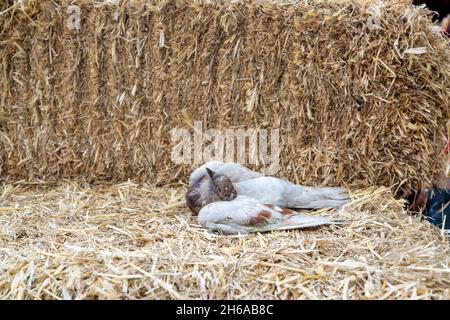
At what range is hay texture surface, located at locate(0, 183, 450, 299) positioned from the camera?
1.86 meters

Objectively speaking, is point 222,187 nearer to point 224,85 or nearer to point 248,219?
point 248,219

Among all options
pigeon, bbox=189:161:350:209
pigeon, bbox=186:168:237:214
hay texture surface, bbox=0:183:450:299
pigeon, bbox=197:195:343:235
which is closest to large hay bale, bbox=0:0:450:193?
pigeon, bbox=189:161:350:209

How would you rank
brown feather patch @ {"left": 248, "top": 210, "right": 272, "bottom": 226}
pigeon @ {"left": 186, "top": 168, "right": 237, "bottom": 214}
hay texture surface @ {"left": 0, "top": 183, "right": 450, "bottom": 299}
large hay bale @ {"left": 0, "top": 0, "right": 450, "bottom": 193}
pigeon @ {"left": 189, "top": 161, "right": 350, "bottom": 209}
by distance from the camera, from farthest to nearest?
large hay bale @ {"left": 0, "top": 0, "right": 450, "bottom": 193} → pigeon @ {"left": 189, "top": 161, "right": 350, "bottom": 209} → pigeon @ {"left": 186, "top": 168, "right": 237, "bottom": 214} → brown feather patch @ {"left": 248, "top": 210, "right": 272, "bottom": 226} → hay texture surface @ {"left": 0, "top": 183, "right": 450, "bottom": 299}

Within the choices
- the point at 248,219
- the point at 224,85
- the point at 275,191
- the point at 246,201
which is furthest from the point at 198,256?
the point at 224,85

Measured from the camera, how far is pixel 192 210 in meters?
2.81

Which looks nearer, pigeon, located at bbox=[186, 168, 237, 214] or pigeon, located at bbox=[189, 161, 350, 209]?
pigeon, located at bbox=[186, 168, 237, 214]

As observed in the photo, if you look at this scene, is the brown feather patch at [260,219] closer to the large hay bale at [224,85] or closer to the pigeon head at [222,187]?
the pigeon head at [222,187]

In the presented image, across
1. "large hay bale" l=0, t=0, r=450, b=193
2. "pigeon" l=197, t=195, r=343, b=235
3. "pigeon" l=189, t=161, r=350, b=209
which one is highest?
"large hay bale" l=0, t=0, r=450, b=193

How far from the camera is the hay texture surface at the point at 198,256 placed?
186 cm

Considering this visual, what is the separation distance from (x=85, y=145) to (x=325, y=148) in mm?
1830

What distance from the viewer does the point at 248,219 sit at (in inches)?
98.3

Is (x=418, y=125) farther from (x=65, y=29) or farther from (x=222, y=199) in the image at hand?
(x=65, y=29)

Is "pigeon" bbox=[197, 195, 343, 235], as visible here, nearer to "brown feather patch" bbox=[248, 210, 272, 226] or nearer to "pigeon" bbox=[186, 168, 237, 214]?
"brown feather patch" bbox=[248, 210, 272, 226]
